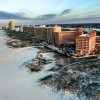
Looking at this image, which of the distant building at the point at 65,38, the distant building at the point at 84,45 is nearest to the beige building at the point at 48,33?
the distant building at the point at 65,38

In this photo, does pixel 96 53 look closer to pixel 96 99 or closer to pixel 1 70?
pixel 1 70

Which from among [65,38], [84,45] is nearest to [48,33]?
[65,38]

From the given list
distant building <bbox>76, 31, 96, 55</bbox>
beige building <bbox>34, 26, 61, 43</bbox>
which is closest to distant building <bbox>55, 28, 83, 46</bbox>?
beige building <bbox>34, 26, 61, 43</bbox>

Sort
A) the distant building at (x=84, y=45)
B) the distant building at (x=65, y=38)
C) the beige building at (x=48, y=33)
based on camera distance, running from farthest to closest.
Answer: the beige building at (x=48, y=33)
the distant building at (x=65, y=38)
the distant building at (x=84, y=45)

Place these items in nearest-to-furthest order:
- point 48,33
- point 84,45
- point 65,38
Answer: point 84,45 → point 65,38 → point 48,33

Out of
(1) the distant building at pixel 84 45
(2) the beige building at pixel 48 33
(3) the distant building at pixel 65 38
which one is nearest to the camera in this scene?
(1) the distant building at pixel 84 45

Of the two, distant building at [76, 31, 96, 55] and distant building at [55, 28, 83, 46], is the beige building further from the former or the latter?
distant building at [76, 31, 96, 55]

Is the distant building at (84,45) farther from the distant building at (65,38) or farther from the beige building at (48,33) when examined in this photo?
the beige building at (48,33)

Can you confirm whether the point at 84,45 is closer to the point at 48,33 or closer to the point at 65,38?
the point at 65,38

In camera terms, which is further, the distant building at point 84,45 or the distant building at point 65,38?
the distant building at point 65,38

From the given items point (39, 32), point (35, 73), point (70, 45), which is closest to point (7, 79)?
point (35, 73)

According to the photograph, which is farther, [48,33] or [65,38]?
[48,33]
